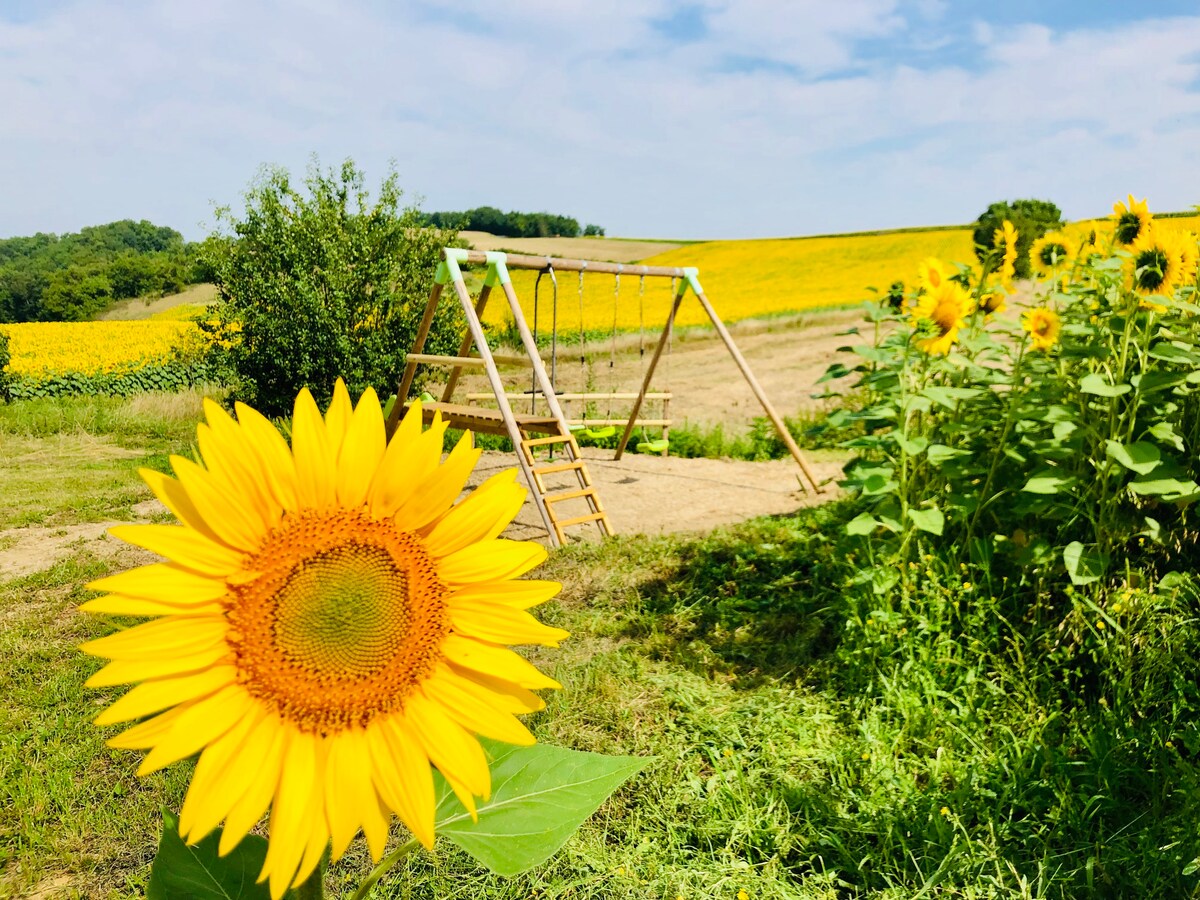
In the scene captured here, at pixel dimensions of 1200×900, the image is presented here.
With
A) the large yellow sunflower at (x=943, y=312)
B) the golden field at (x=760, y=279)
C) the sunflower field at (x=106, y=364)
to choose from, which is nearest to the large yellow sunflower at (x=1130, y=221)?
the large yellow sunflower at (x=943, y=312)

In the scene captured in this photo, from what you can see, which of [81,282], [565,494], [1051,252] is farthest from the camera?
[81,282]

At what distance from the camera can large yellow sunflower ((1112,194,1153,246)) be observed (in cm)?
311

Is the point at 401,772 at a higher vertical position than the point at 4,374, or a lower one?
higher

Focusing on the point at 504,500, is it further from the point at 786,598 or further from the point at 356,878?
the point at 786,598

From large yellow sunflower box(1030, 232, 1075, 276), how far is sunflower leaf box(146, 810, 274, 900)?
3.84 metres

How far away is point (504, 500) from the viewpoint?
63 centimetres

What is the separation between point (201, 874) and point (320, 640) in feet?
0.65

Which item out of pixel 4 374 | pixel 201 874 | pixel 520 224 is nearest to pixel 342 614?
pixel 201 874

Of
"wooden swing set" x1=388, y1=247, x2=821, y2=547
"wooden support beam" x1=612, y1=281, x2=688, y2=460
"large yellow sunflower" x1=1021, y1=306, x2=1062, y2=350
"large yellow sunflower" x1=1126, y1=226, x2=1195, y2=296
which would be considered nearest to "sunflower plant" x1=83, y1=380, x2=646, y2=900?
"large yellow sunflower" x1=1126, y1=226, x2=1195, y2=296

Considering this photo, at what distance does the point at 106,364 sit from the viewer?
15609 millimetres

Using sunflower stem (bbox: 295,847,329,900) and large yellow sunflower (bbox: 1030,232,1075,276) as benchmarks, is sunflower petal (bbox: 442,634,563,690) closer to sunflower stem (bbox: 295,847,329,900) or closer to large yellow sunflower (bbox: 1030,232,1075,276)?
sunflower stem (bbox: 295,847,329,900)

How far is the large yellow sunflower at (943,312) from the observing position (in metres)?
3.33

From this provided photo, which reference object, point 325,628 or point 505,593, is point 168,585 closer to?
point 325,628

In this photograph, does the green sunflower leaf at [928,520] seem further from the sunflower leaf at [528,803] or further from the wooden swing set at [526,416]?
the sunflower leaf at [528,803]
